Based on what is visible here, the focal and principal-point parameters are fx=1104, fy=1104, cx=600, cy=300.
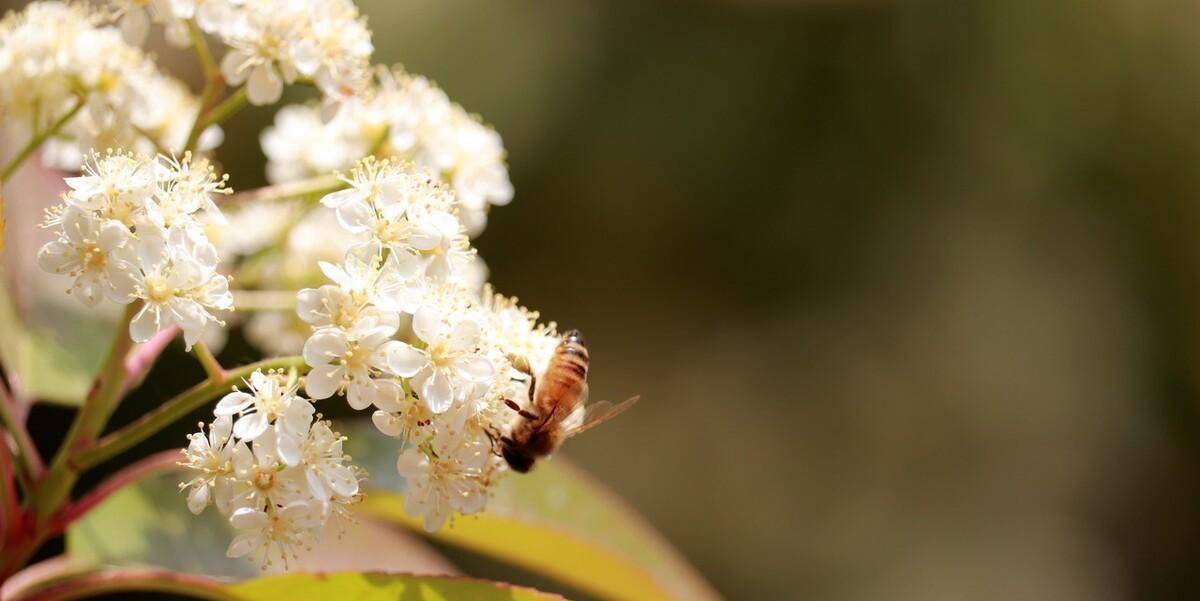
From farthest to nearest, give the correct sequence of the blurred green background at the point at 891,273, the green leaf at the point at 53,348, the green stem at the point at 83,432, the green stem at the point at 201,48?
1. the blurred green background at the point at 891,273
2. the green leaf at the point at 53,348
3. the green stem at the point at 201,48
4. the green stem at the point at 83,432

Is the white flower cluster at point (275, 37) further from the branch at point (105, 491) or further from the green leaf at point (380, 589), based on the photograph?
the green leaf at point (380, 589)

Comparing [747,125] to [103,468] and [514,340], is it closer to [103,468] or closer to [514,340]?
[103,468]

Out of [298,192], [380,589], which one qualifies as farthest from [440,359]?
[298,192]

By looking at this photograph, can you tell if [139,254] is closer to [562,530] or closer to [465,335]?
[465,335]

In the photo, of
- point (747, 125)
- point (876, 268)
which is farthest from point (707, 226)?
point (876, 268)

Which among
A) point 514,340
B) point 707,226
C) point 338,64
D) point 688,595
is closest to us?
point 514,340

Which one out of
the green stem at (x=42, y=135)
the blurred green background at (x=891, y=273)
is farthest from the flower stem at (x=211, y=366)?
the blurred green background at (x=891, y=273)

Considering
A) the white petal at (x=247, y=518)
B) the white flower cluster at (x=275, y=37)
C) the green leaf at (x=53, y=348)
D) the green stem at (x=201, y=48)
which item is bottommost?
the green leaf at (x=53, y=348)

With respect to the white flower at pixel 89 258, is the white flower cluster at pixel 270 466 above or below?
below
